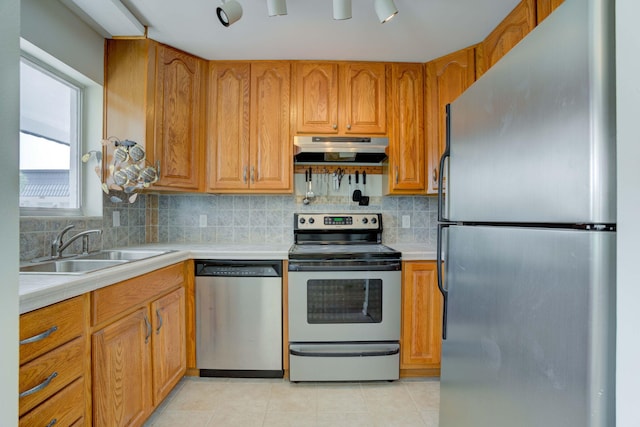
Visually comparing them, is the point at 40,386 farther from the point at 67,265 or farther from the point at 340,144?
the point at 340,144

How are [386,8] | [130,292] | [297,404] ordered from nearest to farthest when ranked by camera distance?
[130,292]
[386,8]
[297,404]

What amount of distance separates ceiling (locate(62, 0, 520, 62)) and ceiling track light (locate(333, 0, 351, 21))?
0.13m

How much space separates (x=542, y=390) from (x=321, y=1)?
190cm

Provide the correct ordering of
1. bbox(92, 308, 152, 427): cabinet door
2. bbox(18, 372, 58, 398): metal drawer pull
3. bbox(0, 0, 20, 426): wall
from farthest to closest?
bbox(92, 308, 152, 427): cabinet door, bbox(18, 372, 58, 398): metal drawer pull, bbox(0, 0, 20, 426): wall

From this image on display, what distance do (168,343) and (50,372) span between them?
2.77 ft

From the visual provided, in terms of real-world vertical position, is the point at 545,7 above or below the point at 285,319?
above

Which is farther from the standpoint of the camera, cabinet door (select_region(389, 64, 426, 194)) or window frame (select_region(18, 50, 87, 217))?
cabinet door (select_region(389, 64, 426, 194))

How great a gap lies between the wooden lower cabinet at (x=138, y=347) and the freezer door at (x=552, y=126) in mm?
1493

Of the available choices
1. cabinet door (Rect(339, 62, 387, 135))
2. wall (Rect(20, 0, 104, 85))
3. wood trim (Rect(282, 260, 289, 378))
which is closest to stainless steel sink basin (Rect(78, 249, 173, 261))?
wood trim (Rect(282, 260, 289, 378))

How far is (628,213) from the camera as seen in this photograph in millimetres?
519

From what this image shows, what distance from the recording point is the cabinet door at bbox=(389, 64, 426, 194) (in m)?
2.29

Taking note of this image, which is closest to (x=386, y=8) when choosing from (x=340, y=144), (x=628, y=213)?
(x=340, y=144)

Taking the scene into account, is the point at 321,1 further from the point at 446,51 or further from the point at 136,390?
the point at 136,390

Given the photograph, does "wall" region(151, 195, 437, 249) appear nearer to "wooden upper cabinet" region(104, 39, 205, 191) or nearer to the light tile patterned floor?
"wooden upper cabinet" region(104, 39, 205, 191)
